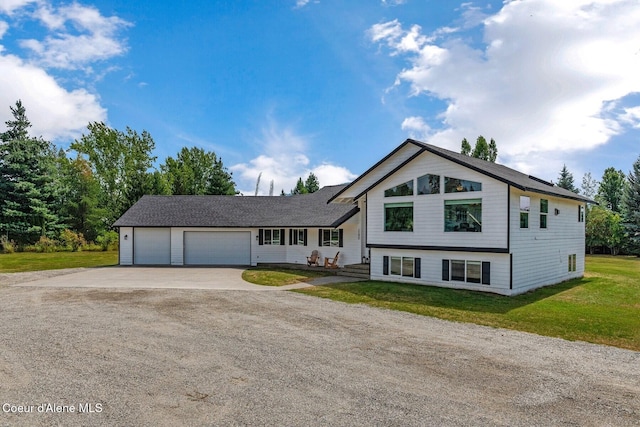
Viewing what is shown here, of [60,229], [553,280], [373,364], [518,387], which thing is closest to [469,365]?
[518,387]

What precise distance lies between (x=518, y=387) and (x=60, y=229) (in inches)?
1853

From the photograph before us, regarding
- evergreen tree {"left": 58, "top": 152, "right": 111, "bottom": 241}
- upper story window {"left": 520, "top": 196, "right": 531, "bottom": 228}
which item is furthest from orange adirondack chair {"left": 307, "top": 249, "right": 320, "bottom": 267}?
evergreen tree {"left": 58, "top": 152, "right": 111, "bottom": 241}

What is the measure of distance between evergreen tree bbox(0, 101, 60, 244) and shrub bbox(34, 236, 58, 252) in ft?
7.12

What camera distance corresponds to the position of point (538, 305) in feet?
43.8

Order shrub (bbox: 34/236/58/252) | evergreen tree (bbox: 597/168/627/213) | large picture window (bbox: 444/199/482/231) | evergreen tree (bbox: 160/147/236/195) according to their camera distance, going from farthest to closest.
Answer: evergreen tree (bbox: 597/168/627/213) → evergreen tree (bbox: 160/147/236/195) → shrub (bbox: 34/236/58/252) → large picture window (bbox: 444/199/482/231)

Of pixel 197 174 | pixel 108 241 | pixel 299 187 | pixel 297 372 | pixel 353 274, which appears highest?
pixel 197 174

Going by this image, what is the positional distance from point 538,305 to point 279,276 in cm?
1208

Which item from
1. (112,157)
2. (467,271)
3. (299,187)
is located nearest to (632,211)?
(467,271)

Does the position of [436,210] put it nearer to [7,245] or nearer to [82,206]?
[7,245]

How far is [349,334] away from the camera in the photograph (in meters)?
9.58

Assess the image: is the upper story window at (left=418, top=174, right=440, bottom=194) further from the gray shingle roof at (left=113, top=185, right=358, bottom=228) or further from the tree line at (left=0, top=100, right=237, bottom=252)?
the tree line at (left=0, top=100, right=237, bottom=252)

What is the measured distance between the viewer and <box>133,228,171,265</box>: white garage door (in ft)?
89.4

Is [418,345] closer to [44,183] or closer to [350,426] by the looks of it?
[350,426]

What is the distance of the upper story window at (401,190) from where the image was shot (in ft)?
58.6
